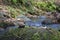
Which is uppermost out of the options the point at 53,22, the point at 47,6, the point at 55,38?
the point at 55,38

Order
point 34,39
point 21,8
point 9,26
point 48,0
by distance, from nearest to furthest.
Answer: point 34,39
point 9,26
point 21,8
point 48,0

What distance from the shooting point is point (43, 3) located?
39656mm

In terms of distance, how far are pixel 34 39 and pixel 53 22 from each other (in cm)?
1109

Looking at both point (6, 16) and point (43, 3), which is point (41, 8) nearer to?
point (43, 3)

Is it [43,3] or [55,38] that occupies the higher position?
[55,38]

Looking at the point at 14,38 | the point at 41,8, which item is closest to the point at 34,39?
the point at 14,38

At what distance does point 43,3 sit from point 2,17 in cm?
1512

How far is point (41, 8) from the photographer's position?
3825 cm

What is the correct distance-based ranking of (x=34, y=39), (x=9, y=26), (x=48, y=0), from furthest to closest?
(x=48, y=0), (x=9, y=26), (x=34, y=39)

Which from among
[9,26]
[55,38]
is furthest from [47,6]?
[55,38]

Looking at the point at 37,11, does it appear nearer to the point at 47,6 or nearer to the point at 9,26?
the point at 47,6

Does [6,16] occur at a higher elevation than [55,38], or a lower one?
lower

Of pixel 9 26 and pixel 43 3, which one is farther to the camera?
pixel 43 3

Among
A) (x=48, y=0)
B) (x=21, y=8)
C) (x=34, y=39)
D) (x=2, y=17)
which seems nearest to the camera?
(x=34, y=39)
